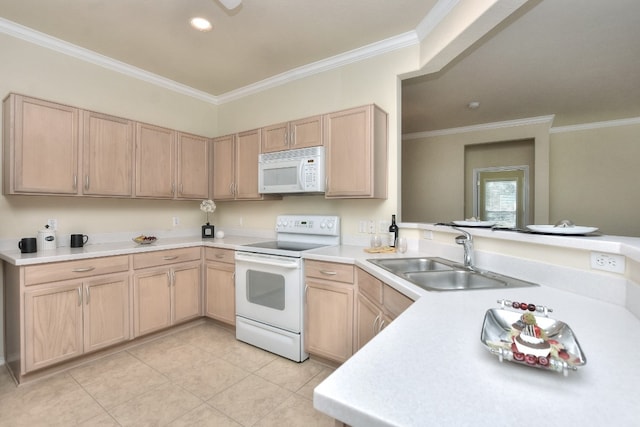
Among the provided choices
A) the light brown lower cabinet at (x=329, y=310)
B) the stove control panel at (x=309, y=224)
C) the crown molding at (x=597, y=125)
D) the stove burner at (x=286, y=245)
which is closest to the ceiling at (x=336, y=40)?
the crown molding at (x=597, y=125)

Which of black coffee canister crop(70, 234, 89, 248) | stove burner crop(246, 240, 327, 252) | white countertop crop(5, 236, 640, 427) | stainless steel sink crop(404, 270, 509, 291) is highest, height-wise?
black coffee canister crop(70, 234, 89, 248)

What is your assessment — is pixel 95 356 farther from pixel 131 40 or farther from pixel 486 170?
pixel 486 170

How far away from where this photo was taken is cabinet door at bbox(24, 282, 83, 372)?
2.00 m

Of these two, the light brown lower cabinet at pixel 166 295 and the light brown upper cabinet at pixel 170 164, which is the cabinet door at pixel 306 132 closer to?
the light brown upper cabinet at pixel 170 164

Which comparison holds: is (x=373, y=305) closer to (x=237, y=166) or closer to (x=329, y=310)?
(x=329, y=310)

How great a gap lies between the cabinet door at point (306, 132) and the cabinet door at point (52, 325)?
2056mm

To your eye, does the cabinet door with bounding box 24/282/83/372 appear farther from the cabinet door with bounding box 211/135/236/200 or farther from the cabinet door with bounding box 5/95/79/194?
the cabinet door with bounding box 211/135/236/200

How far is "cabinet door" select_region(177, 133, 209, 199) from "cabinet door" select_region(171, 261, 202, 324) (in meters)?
0.79

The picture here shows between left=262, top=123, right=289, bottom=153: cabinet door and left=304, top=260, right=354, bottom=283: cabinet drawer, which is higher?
left=262, top=123, right=289, bottom=153: cabinet door

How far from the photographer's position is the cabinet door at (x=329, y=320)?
7.04 ft

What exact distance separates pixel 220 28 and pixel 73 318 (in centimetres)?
248

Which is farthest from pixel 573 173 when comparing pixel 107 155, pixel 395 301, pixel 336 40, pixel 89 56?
pixel 89 56

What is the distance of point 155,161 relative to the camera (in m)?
2.94

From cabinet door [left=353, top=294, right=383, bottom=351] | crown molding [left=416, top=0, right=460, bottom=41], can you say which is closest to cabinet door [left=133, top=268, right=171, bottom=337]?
cabinet door [left=353, top=294, right=383, bottom=351]
